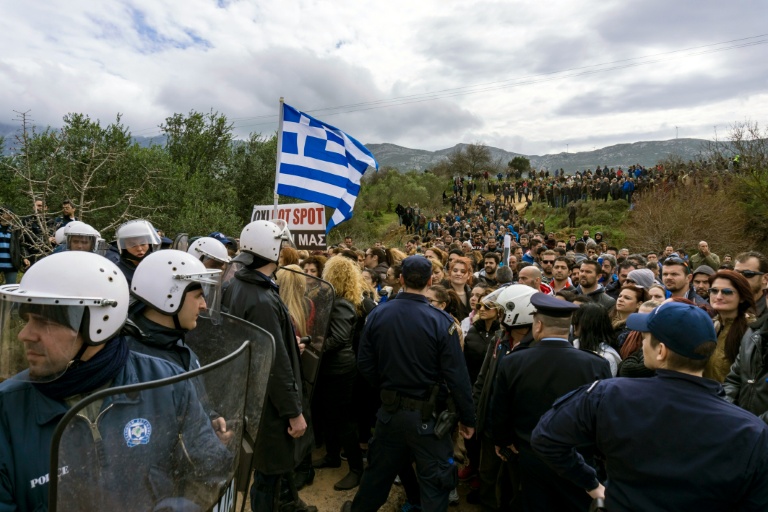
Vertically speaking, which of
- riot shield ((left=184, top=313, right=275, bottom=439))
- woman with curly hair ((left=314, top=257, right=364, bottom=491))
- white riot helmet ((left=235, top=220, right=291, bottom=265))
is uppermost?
white riot helmet ((left=235, top=220, right=291, bottom=265))

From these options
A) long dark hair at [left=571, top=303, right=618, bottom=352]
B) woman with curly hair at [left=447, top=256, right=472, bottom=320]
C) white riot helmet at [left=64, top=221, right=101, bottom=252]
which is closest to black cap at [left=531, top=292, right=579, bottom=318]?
long dark hair at [left=571, top=303, right=618, bottom=352]

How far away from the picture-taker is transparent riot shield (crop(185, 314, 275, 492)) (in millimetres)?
1854

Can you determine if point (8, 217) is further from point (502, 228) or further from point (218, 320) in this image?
point (502, 228)

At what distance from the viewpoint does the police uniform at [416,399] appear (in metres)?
3.10

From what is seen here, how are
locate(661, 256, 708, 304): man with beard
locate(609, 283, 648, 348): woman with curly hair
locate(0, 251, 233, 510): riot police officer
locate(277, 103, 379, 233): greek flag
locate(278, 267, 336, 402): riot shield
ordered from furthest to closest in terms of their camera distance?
locate(277, 103, 379, 233): greek flag
locate(661, 256, 708, 304): man with beard
locate(609, 283, 648, 348): woman with curly hair
locate(278, 267, 336, 402): riot shield
locate(0, 251, 233, 510): riot police officer

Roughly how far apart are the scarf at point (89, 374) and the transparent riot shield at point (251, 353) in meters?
0.39

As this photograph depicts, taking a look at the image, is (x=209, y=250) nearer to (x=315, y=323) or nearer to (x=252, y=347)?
(x=315, y=323)

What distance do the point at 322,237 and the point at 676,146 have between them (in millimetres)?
226097

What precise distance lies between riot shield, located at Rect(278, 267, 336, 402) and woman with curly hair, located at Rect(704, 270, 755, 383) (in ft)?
9.81

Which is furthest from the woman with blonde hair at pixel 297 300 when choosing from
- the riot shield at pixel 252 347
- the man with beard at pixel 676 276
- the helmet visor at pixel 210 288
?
the man with beard at pixel 676 276

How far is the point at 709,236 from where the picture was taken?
20.6 m

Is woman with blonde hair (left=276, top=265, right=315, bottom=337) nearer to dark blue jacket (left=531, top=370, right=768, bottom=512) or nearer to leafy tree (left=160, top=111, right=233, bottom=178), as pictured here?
dark blue jacket (left=531, top=370, right=768, bottom=512)

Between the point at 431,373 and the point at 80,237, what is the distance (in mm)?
4522

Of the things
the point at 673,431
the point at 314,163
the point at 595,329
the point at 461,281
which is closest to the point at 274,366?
the point at 673,431
